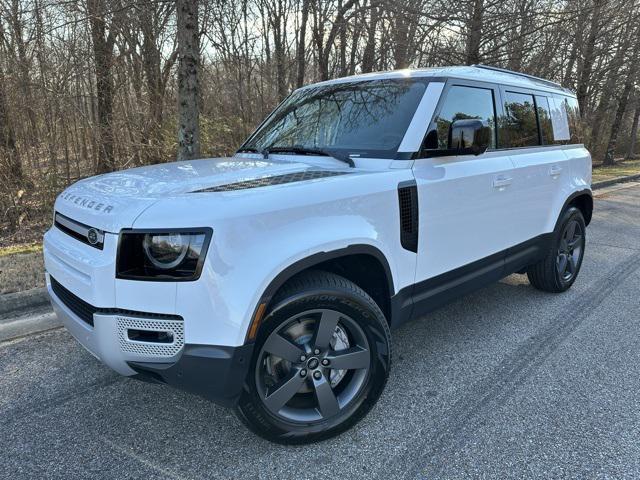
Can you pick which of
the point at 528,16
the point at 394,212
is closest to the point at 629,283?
the point at 394,212

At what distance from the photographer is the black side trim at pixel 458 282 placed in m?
2.89

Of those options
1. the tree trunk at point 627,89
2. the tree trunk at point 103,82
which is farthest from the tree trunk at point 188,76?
the tree trunk at point 627,89

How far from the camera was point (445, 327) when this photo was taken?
13.0ft

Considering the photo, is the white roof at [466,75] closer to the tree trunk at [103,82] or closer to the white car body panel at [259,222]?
the white car body panel at [259,222]

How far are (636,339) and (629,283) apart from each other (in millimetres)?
1647

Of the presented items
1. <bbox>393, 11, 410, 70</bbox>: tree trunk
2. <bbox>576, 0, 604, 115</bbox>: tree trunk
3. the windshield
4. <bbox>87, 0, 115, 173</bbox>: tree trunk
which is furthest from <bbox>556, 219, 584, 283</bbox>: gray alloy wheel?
<bbox>576, 0, 604, 115</bbox>: tree trunk

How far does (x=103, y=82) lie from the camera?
880cm

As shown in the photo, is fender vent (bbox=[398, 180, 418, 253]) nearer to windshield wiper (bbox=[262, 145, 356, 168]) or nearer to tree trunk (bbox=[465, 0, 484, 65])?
windshield wiper (bbox=[262, 145, 356, 168])

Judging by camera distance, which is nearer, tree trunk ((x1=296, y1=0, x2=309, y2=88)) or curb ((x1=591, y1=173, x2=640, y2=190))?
tree trunk ((x1=296, y1=0, x2=309, y2=88))

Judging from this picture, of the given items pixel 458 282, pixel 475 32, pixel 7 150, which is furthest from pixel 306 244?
pixel 475 32

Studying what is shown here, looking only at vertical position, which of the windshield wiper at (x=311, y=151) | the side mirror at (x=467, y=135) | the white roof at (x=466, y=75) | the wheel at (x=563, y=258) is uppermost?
the white roof at (x=466, y=75)

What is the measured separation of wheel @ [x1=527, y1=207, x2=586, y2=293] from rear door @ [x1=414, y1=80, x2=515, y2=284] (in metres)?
0.99

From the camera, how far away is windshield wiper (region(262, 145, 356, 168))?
306 cm

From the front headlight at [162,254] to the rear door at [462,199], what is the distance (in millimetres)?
1418
